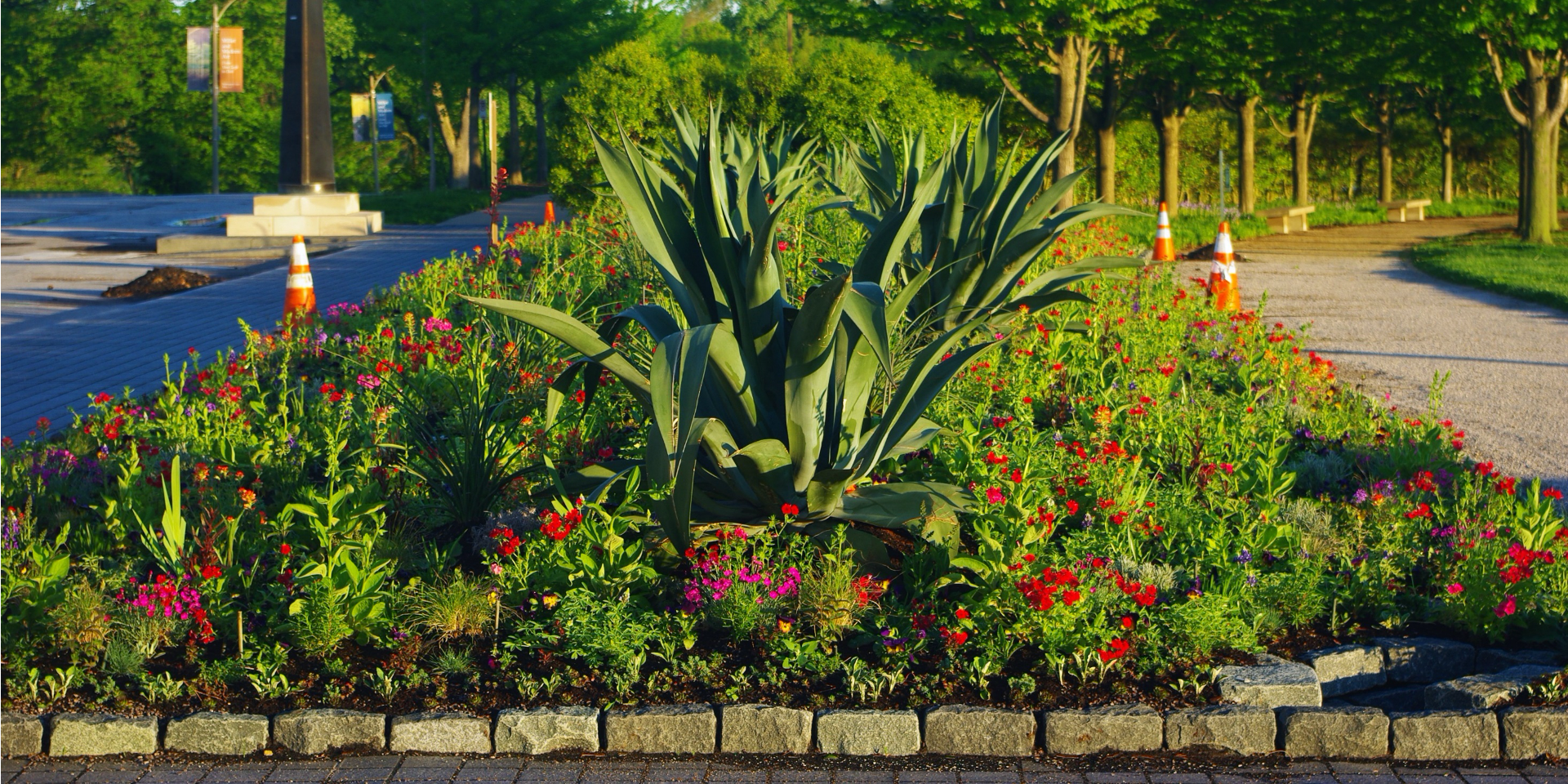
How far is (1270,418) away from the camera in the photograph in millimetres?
5223

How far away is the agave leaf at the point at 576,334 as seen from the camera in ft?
11.7

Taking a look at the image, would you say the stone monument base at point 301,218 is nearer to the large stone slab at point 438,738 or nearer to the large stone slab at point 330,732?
the large stone slab at point 330,732

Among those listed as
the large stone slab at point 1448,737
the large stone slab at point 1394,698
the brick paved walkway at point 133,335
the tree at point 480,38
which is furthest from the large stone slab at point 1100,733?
the tree at point 480,38

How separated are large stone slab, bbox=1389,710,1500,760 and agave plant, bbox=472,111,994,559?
1.31 meters

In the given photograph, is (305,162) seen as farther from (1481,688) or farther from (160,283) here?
(1481,688)

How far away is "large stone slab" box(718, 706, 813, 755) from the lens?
3.24m

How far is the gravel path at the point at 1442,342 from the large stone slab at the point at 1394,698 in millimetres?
2135

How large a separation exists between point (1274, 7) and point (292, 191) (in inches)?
645

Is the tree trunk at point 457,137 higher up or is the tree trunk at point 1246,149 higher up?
the tree trunk at point 457,137

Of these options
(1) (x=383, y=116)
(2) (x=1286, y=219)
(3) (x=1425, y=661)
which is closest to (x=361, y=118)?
(1) (x=383, y=116)

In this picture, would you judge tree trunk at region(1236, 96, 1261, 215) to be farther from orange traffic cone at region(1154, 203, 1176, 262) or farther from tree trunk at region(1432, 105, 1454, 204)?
orange traffic cone at region(1154, 203, 1176, 262)

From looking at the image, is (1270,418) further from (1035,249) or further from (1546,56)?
(1546,56)

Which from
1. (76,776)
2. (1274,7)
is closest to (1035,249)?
(76,776)

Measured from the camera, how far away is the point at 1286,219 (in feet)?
72.4
